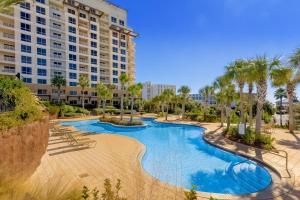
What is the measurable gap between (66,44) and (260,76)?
149ft

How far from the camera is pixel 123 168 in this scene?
9.24 m

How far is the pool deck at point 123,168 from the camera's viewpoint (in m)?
6.30

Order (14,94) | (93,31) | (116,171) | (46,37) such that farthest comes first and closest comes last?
(93,31)
(46,37)
(116,171)
(14,94)

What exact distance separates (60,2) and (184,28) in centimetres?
3938

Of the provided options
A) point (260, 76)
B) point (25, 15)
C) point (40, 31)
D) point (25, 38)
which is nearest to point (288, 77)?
point (260, 76)

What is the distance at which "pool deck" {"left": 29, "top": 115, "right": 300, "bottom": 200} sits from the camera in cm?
630

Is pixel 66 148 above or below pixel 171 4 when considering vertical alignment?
below

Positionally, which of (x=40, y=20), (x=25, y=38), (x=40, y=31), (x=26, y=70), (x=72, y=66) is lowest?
(x=26, y=70)

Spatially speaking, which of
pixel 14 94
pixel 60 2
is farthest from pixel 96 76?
pixel 14 94

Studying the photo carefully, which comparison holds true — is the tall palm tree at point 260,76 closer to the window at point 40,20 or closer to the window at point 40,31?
the window at point 40,31

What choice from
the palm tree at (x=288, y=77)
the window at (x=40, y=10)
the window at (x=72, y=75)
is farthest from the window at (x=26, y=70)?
the palm tree at (x=288, y=77)

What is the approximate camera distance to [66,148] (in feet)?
41.7

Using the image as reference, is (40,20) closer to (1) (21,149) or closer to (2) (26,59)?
(2) (26,59)

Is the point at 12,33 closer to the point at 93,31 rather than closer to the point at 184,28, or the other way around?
the point at 93,31
